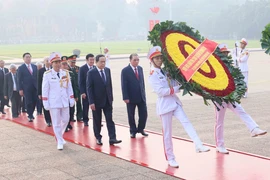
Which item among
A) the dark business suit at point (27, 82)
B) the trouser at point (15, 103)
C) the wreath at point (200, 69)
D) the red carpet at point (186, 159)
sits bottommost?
Answer: the red carpet at point (186, 159)

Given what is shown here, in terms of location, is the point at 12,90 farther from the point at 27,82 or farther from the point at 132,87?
the point at 132,87

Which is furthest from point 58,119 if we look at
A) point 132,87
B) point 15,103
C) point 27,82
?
point 15,103

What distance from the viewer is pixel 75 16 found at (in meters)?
119

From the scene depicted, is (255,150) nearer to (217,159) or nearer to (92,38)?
(217,159)

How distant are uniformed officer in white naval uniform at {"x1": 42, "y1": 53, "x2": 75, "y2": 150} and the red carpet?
2.01 feet

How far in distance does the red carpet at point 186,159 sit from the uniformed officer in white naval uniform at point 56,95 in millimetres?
612

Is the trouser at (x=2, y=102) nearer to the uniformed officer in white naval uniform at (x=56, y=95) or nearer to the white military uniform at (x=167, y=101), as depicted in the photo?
the uniformed officer in white naval uniform at (x=56, y=95)

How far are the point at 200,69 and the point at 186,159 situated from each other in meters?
1.71

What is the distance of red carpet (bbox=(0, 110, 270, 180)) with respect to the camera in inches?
265

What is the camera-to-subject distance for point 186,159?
7.74 meters

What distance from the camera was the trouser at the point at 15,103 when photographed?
44.3 ft

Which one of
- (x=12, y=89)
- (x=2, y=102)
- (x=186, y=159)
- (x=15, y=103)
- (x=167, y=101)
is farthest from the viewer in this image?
(x=2, y=102)

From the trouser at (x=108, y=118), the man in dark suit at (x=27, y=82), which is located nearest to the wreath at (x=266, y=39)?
the trouser at (x=108, y=118)

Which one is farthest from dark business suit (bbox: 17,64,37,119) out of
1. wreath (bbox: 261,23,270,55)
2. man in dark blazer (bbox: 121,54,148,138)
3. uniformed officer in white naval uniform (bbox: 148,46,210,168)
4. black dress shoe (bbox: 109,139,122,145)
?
wreath (bbox: 261,23,270,55)
